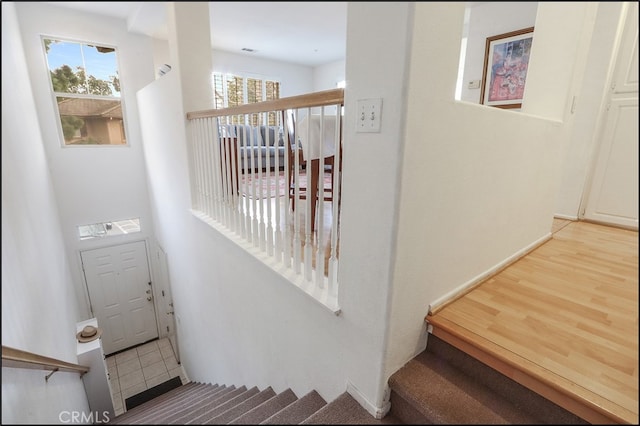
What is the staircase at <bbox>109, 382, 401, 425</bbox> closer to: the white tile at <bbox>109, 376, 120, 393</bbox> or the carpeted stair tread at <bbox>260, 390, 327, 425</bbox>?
the carpeted stair tread at <bbox>260, 390, 327, 425</bbox>

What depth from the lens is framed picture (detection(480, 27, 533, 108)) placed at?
5.32 feet

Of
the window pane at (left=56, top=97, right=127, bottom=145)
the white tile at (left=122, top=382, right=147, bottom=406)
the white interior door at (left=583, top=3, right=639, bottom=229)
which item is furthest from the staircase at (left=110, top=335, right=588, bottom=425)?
the white tile at (left=122, top=382, right=147, bottom=406)

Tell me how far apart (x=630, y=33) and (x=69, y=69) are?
1249mm

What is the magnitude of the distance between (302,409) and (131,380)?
14.7 ft

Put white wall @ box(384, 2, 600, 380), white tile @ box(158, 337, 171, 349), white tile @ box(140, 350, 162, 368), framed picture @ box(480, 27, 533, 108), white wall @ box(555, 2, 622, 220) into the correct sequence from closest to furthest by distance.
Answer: white wall @ box(555, 2, 622, 220) < white wall @ box(384, 2, 600, 380) < framed picture @ box(480, 27, 533, 108) < white tile @ box(140, 350, 162, 368) < white tile @ box(158, 337, 171, 349)

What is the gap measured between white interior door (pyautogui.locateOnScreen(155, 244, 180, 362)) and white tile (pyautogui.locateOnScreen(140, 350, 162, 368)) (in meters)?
0.25

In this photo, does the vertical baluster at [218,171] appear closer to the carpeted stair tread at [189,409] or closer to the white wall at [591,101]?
the carpeted stair tread at [189,409]

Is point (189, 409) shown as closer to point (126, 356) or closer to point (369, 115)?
point (369, 115)

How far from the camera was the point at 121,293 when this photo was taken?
4.67 metres

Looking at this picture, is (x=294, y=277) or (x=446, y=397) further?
(x=294, y=277)

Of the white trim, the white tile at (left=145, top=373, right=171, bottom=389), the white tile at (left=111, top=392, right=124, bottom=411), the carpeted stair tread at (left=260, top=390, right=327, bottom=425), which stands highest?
the white trim

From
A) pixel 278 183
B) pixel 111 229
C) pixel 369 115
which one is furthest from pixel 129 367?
pixel 369 115

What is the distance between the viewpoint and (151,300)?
16.7 ft

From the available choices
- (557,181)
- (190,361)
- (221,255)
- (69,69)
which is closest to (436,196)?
(69,69)
